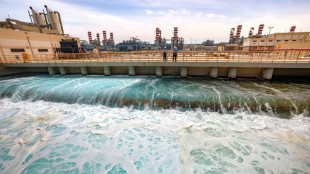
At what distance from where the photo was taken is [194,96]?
9.54 meters

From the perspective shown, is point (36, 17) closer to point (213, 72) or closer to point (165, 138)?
point (213, 72)

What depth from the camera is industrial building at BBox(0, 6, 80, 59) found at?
20.8m

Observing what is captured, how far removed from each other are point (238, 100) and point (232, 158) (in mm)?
4771

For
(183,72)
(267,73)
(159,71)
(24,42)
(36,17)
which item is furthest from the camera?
(36,17)

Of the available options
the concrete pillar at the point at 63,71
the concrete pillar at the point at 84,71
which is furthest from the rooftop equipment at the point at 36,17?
the concrete pillar at the point at 84,71

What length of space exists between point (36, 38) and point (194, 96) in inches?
1278

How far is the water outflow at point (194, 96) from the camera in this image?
329 inches

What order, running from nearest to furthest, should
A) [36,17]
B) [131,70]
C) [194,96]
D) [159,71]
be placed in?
1. [194,96]
2. [159,71]
3. [131,70]
4. [36,17]

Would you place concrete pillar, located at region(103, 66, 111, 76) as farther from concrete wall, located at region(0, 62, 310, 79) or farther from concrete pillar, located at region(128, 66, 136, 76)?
concrete pillar, located at region(128, 66, 136, 76)

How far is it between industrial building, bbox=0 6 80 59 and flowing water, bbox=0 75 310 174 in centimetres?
1601

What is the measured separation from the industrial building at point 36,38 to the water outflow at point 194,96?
553 inches

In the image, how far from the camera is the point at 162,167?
510 centimetres

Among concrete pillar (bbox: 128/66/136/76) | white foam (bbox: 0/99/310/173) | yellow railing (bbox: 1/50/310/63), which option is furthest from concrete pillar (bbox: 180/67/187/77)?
white foam (bbox: 0/99/310/173)

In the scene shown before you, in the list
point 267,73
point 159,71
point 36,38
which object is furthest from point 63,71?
point 267,73
